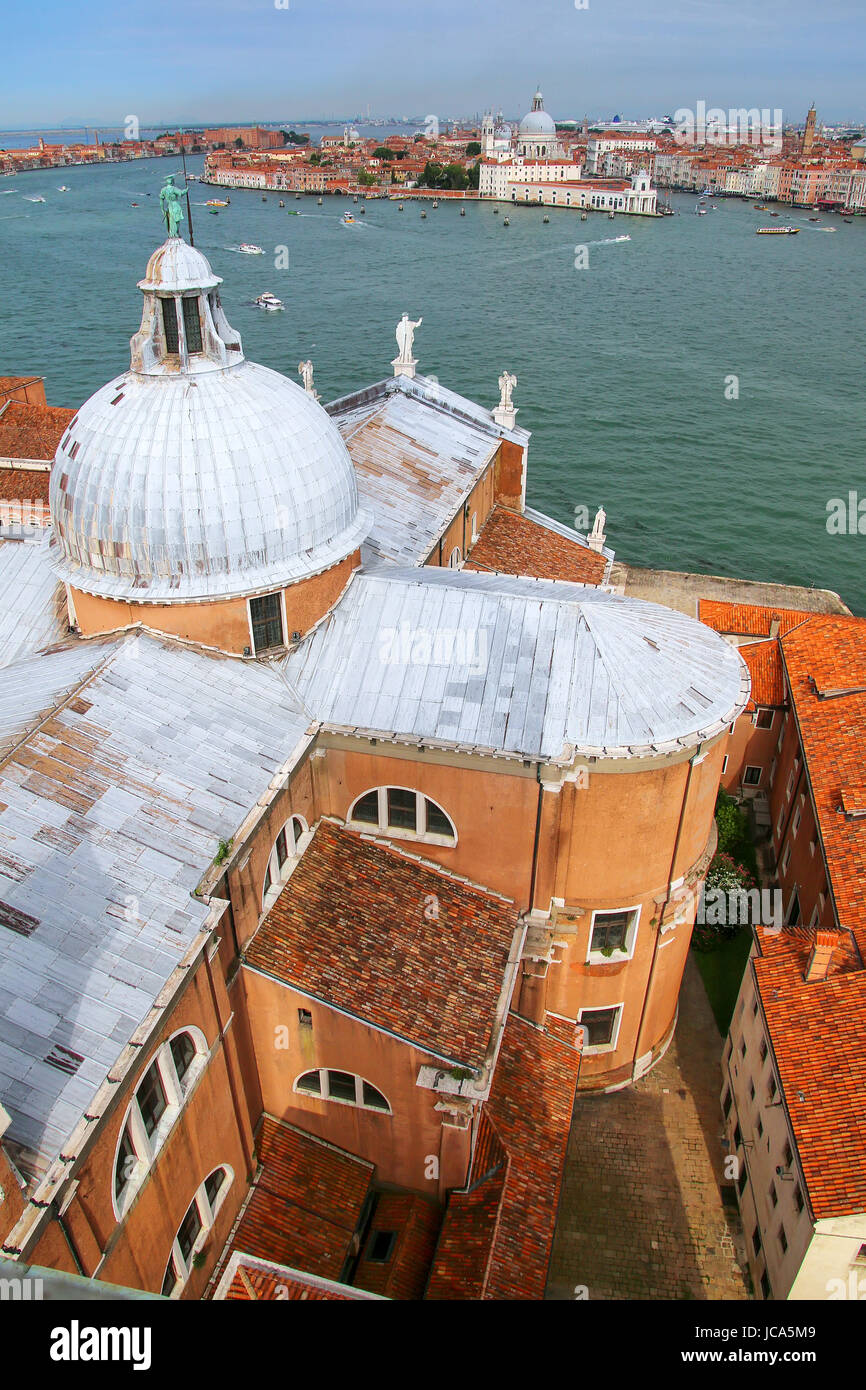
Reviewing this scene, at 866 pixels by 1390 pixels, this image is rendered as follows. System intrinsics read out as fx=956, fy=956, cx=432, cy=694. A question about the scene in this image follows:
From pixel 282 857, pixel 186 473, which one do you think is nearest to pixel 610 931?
pixel 282 857

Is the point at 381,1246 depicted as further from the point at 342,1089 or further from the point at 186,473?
the point at 186,473

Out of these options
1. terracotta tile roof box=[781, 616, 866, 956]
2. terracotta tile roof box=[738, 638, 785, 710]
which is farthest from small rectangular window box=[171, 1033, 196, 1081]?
terracotta tile roof box=[738, 638, 785, 710]

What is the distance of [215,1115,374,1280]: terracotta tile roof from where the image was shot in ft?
63.2

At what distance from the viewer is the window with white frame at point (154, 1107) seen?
15219 millimetres

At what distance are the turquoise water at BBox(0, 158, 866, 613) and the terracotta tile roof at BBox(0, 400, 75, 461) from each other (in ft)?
83.4

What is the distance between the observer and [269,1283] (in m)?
16.7

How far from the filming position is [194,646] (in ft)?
72.1

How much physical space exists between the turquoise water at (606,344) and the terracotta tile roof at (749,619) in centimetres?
2122

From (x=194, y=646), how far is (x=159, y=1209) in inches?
450

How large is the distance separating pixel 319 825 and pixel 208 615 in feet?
18.5

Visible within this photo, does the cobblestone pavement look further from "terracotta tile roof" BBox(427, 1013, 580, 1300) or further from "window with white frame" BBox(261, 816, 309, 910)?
"window with white frame" BBox(261, 816, 309, 910)

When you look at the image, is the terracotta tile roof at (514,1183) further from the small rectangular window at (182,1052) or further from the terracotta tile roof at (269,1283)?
the small rectangular window at (182,1052)

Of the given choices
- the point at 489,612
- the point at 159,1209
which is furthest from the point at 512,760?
the point at 159,1209

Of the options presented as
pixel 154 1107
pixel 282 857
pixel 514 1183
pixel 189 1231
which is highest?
pixel 282 857
